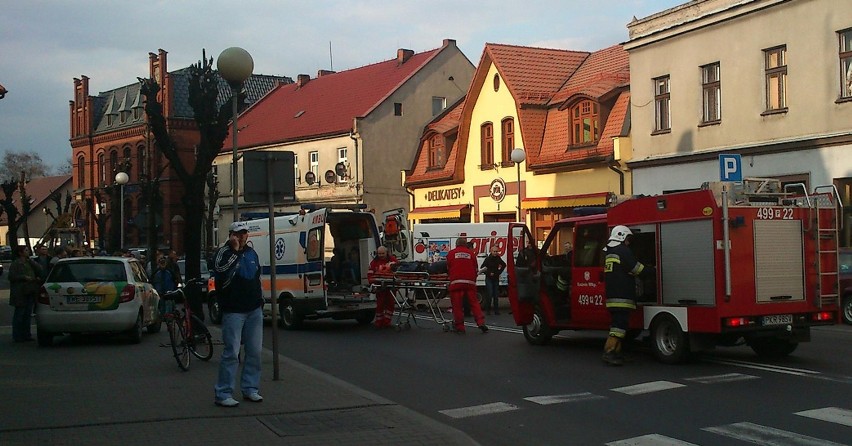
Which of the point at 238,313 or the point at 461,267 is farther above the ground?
the point at 461,267

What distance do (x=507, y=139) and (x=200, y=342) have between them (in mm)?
24556

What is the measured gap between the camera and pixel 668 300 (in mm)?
13281

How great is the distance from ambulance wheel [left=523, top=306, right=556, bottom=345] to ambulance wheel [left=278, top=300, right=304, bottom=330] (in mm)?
5866

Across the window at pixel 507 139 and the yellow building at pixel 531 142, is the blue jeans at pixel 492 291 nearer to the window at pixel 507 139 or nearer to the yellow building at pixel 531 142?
the yellow building at pixel 531 142

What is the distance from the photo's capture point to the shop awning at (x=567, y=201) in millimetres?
31969

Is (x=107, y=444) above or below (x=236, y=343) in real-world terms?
below

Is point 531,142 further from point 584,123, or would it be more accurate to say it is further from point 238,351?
point 238,351

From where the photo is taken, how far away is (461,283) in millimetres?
18578

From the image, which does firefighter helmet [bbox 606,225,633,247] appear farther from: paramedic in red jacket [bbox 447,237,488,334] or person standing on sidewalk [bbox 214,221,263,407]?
paramedic in red jacket [bbox 447,237,488,334]

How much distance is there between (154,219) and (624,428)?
86.0 ft

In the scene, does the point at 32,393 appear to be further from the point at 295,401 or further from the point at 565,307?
the point at 565,307

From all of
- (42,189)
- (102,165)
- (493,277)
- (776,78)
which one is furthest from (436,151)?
(42,189)

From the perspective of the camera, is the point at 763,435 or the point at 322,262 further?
the point at 322,262

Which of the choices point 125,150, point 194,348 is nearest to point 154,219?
point 194,348
